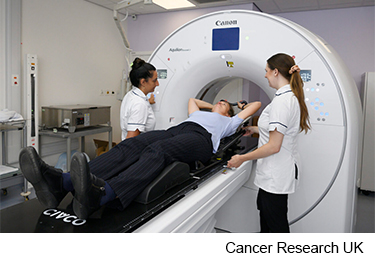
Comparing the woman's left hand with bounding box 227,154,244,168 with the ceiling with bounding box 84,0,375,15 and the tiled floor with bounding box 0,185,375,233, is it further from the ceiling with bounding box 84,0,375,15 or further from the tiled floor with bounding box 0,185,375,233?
the ceiling with bounding box 84,0,375,15

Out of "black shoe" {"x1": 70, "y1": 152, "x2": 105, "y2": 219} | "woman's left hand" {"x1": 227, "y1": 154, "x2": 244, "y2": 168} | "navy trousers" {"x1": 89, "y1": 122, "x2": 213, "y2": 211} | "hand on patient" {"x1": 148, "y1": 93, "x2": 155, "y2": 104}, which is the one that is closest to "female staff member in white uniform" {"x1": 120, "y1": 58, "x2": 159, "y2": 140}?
"hand on patient" {"x1": 148, "y1": 93, "x2": 155, "y2": 104}

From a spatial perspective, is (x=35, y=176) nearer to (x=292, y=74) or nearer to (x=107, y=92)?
(x=292, y=74)

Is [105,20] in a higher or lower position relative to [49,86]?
higher

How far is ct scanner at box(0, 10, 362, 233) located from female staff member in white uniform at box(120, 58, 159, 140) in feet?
0.74

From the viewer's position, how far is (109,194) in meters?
1.10

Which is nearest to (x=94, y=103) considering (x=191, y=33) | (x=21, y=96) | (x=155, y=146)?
(x=21, y=96)

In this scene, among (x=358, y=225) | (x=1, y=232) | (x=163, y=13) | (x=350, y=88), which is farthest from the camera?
(x=163, y=13)

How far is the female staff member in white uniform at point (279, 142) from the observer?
1482mm

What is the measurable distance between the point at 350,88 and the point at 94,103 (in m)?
3.26

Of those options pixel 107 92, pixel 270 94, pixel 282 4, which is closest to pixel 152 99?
pixel 270 94

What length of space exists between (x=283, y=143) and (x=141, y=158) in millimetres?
770

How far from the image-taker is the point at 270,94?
1999mm

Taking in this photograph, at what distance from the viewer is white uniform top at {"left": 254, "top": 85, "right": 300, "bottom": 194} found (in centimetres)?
147
